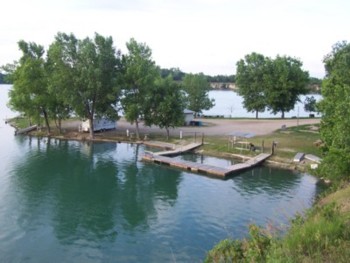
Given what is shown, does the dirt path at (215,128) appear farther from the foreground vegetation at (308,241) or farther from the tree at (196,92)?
the foreground vegetation at (308,241)

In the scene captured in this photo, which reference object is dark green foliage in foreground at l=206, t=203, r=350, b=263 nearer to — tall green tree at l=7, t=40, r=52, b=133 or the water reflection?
the water reflection

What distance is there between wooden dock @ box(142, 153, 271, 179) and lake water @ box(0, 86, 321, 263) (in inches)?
41.1

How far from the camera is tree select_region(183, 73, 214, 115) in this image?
83600 millimetres

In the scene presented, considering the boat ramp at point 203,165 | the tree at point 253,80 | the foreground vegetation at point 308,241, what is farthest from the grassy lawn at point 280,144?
the foreground vegetation at point 308,241

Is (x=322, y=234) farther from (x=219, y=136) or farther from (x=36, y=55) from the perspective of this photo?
(x=36, y=55)

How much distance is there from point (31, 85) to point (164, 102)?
74.3 ft

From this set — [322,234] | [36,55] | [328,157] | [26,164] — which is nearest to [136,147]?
[26,164]

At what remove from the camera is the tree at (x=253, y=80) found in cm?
7812

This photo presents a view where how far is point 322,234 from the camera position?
12.4 meters

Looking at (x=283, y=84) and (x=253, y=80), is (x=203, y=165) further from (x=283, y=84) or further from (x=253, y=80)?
(x=253, y=80)

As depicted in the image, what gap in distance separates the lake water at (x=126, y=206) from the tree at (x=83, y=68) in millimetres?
11673

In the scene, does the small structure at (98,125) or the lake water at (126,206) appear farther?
the small structure at (98,125)

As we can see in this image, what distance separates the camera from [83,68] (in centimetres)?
5494

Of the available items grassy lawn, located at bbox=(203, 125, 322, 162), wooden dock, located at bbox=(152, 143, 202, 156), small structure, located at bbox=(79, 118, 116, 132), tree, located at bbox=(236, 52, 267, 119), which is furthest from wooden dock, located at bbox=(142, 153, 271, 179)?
tree, located at bbox=(236, 52, 267, 119)
